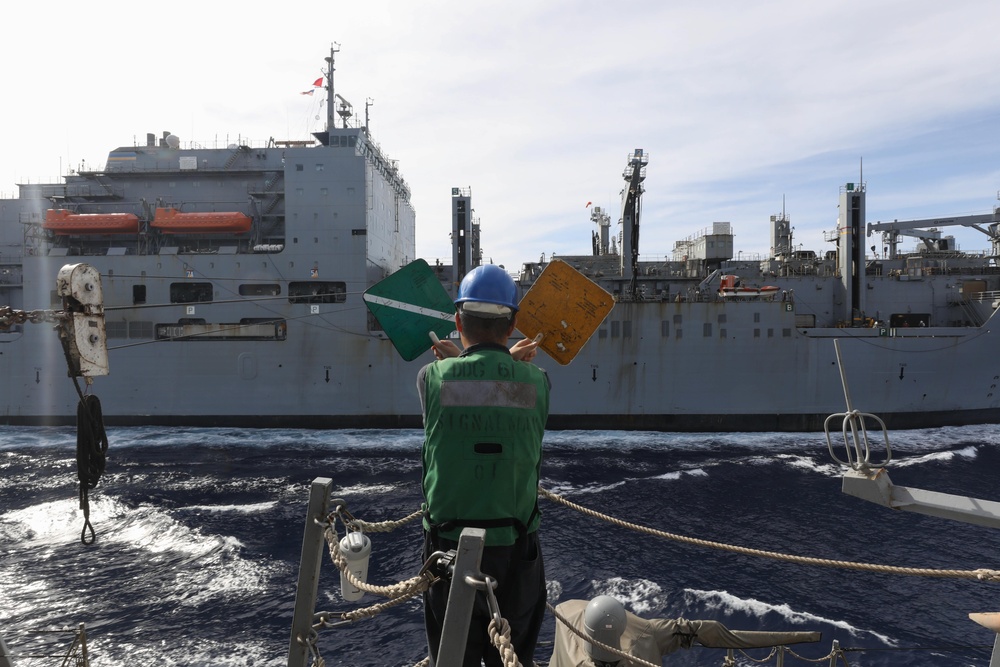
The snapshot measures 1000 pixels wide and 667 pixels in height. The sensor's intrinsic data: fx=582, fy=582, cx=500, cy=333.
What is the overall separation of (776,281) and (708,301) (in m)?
4.88

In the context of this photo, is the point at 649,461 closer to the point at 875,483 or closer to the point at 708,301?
the point at 708,301

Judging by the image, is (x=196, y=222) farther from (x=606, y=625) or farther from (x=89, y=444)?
(x=606, y=625)

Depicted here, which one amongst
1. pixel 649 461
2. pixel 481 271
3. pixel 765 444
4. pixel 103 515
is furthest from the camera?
pixel 765 444

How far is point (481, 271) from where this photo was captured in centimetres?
260

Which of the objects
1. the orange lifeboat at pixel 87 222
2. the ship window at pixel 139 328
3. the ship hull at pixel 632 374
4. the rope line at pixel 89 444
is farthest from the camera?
the orange lifeboat at pixel 87 222

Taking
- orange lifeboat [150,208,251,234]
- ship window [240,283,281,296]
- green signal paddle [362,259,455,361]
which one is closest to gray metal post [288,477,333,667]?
green signal paddle [362,259,455,361]

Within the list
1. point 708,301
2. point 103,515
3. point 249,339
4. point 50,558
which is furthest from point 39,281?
point 708,301

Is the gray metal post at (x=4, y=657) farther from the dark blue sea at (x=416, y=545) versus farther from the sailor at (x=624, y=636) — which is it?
the dark blue sea at (x=416, y=545)

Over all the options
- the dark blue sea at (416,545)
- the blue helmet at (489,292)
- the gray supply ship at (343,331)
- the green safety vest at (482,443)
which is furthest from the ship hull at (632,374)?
the green safety vest at (482,443)

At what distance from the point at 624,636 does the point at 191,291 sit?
22.5m

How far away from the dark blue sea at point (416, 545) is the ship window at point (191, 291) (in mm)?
5394

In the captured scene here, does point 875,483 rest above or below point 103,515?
above

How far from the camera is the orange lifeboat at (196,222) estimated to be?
22.4 meters

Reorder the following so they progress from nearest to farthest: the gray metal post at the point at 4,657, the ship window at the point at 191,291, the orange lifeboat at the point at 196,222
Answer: the gray metal post at the point at 4,657 → the ship window at the point at 191,291 → the orange lifeboat at the point at 196,222
